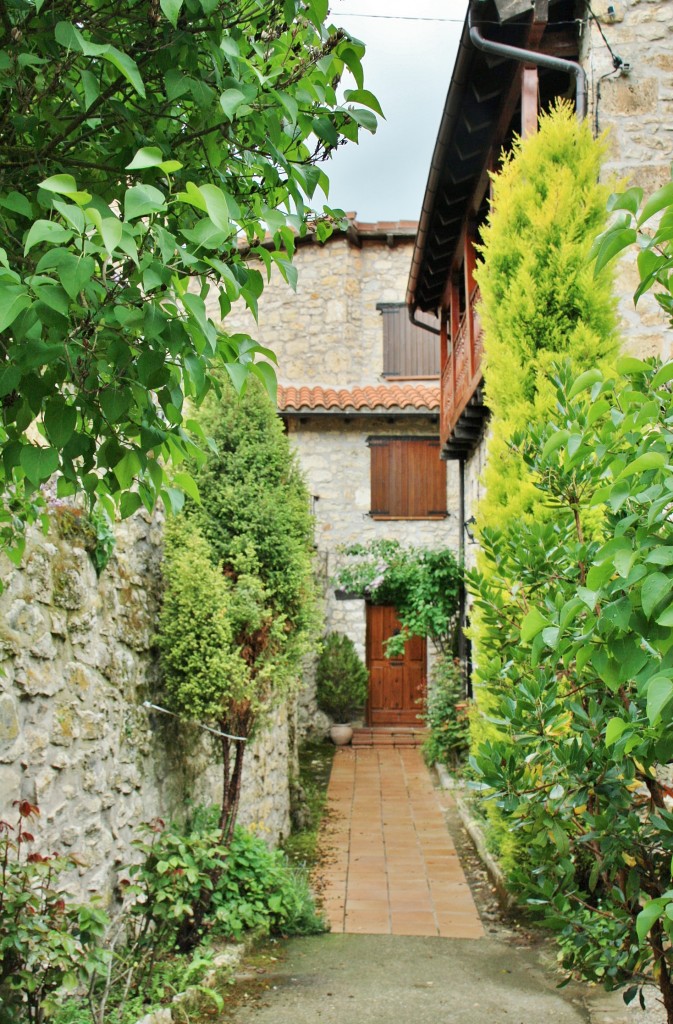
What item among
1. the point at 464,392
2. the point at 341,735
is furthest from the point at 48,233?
the point at 341,735

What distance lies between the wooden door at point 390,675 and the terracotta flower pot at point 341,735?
40.9 inches

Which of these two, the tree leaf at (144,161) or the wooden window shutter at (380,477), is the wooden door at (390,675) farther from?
the tree leaf at (144,161)

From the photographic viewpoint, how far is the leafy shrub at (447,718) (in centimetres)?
1012

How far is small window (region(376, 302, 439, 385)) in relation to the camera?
14766mm

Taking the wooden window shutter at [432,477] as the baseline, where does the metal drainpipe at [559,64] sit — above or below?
above

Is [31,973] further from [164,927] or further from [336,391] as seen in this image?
[336,391]

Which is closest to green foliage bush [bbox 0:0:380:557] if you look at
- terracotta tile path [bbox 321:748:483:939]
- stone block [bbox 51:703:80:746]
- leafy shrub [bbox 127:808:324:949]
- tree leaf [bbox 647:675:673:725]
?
tree leaf [bbox 647:675:673:725]

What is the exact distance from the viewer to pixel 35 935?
111 inches

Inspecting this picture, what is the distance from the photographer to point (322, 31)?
1840 millimetres

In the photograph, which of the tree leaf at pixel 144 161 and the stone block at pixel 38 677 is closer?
the tree leaf at pixel 144 161

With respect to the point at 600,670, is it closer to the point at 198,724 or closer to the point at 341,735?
the point at 198,724

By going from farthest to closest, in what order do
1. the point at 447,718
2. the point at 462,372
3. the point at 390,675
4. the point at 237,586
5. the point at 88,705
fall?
the point at 390,675 < the point at 447,718 < the point at 462,372 < the point at 237,586 < the point at 88,705

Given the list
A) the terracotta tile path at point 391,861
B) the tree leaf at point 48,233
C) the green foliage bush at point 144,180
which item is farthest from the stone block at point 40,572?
the terracotta tile path at point 391,861

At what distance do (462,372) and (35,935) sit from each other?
722 cm
